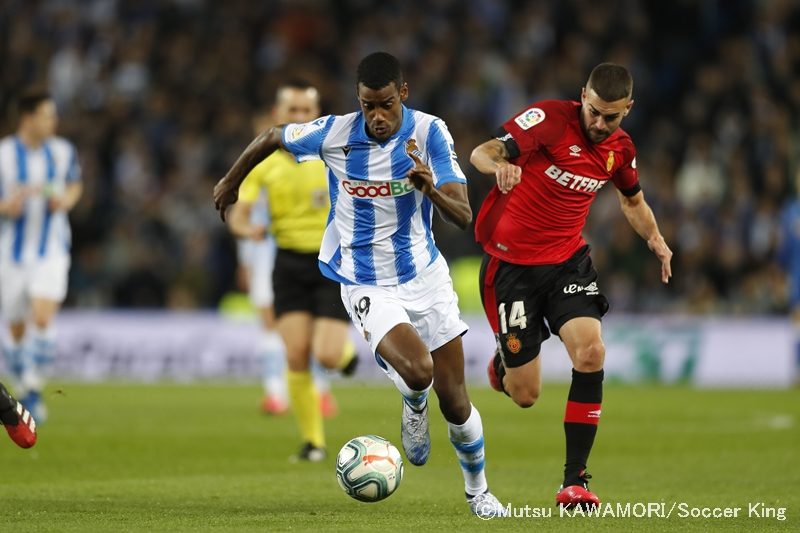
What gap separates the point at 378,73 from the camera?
22.9 ft

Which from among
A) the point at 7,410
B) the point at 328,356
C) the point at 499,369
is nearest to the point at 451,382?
the point at 499,369

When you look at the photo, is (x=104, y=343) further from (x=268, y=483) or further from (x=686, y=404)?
(x=268, y=483)

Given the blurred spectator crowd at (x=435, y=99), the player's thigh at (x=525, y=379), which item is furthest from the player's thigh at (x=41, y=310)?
the blurred spectator crowd at (x=435, y=99)

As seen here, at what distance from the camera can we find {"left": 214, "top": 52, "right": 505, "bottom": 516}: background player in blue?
7113 millimetres

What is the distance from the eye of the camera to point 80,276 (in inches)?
801

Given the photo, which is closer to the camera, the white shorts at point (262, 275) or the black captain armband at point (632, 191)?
the black captain armband at point (632, 191)

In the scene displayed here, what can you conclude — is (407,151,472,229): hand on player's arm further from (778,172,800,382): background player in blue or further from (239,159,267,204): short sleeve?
(778,172,800,382): background player in blue

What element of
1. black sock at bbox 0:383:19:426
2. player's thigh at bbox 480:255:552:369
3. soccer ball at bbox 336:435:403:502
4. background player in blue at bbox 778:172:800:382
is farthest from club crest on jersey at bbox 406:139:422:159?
background player in blue at bbox 778:172:800:382

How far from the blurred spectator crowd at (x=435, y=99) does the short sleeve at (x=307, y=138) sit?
457 inches

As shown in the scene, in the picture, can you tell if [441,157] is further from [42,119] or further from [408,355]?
[42,119]

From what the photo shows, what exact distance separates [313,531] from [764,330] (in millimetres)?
13402

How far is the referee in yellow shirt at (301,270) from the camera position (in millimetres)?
10195

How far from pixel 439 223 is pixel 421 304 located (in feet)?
39.0

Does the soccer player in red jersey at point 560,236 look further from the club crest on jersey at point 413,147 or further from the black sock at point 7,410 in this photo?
the black sock at point 7,410
